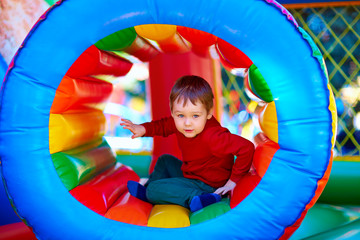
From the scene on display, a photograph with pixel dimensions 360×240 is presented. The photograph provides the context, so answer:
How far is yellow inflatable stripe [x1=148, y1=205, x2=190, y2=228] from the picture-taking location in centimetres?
113

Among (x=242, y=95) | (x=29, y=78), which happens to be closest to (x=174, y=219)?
(x=29, y=78)

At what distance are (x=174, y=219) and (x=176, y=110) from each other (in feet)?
1.35

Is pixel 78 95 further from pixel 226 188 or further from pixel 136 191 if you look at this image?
pixel 226 188

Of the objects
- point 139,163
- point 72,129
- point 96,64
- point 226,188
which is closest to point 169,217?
point 226,188

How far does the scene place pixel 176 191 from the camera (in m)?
1.35

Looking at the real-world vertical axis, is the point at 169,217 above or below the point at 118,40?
below

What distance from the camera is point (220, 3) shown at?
106 cm

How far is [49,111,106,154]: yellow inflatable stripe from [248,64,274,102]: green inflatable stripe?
28.0 inches

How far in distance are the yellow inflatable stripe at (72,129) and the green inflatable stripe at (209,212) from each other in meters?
0.54

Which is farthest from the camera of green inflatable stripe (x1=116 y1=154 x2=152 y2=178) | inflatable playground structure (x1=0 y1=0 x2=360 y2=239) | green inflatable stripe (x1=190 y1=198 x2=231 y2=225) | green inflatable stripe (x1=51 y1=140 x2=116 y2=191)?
green inflatable stripe (x1=116 y1=154 x2=152 y2=178)

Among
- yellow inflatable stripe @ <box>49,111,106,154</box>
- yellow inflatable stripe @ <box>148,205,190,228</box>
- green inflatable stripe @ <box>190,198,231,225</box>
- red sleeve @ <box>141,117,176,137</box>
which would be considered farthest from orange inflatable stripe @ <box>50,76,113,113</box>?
green inflatable stripe @ <box>190,198,231,225</box>

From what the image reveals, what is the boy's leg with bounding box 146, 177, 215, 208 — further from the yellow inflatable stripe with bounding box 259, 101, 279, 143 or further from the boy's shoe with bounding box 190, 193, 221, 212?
the yellow inflatable stripe with bounding box 259, 101, 279, 143

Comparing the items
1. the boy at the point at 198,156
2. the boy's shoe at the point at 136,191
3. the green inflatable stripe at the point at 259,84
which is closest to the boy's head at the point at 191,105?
the boy at the point at 198,156

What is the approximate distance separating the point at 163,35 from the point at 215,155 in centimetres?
52
